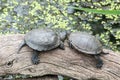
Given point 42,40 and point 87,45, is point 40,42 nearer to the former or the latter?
point 42,40

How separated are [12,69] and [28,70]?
127 millimetres

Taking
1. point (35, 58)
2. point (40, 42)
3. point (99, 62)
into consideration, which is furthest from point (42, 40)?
point (99, 62)

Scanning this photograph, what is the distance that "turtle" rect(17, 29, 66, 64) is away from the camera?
1936mm

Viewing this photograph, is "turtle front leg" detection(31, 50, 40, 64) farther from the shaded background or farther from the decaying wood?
the shaded background

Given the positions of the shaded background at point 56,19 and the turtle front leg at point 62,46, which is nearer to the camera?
the turtle front leg at point 62,46

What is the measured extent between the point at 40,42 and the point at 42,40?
0.09 ft

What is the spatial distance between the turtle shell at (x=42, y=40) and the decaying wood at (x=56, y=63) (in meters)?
0.08

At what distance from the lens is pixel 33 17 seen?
11.4ft

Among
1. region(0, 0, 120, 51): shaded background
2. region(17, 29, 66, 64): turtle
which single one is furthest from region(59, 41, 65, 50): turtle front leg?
region(0, 0, 120, 51): shaded background

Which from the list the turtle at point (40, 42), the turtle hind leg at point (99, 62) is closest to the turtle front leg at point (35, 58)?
the turtle at point (40, 42)

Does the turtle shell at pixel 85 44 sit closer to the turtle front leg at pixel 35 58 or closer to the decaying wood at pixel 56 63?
the decaying wood at pixel 56 63

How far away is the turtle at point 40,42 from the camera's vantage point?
6.35 ft

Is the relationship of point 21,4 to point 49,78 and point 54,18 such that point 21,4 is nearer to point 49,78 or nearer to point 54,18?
point 54,18

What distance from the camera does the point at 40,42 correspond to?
76.9 inches
